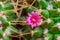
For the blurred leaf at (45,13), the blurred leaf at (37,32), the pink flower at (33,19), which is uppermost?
the blurred leaf at (45,13)

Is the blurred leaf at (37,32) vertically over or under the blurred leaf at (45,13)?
under

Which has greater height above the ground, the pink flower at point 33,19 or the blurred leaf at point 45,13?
the blurred leaf at point 45,13

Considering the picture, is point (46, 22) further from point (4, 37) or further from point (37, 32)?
point (4, 37)

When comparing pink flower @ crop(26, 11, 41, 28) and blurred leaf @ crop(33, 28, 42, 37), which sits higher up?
pink flower @ crop(26, 11, 41, 28)

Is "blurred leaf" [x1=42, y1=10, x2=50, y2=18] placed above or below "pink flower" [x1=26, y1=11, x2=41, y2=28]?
above

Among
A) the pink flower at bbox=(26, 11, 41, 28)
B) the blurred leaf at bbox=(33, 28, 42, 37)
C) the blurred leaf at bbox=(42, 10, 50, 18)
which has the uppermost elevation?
the blurred leaf at bbox=(42, 10, 50, 18)

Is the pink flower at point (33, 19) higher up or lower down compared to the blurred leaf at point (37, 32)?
higher up

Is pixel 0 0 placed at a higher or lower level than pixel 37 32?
higher

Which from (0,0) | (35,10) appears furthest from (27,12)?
(0,0)
